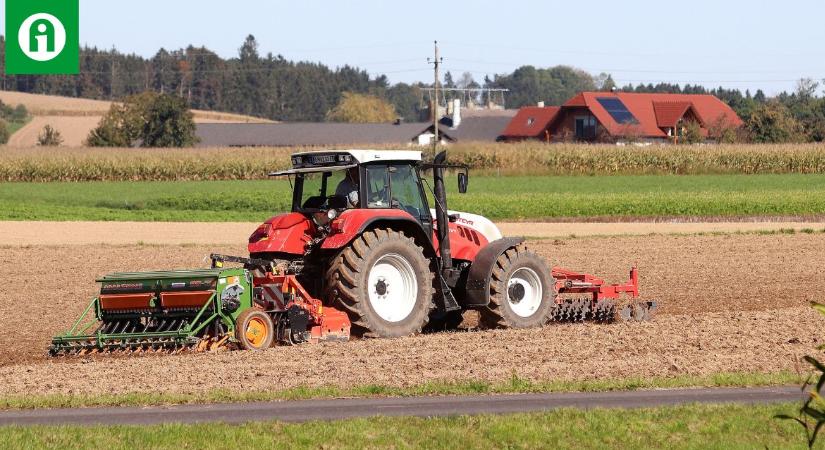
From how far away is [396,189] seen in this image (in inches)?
627

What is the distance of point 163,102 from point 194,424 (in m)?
84.7

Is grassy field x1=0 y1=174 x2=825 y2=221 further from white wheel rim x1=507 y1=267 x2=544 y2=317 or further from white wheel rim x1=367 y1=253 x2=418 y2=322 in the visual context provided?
white wheel rim x1=367 y1=253 x2=418 y2=322

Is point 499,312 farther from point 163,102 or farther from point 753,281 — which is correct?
point 163,102

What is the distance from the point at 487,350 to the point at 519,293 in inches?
108

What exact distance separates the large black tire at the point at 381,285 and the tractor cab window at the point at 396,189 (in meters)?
0.41

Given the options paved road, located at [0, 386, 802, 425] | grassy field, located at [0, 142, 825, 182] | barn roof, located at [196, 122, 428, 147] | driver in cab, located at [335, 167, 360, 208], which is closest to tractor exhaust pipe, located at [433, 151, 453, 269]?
driver in cab, located at [335, 167, 360, 208]

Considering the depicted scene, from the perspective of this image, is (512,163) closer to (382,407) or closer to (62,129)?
(382,407)

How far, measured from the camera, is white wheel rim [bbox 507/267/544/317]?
16.9 metres

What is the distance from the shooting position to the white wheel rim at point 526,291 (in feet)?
55.6

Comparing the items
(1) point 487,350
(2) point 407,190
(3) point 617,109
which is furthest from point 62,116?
(1) point 487,350

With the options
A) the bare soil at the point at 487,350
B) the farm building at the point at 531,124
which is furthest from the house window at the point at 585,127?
the bare soil at the point at 487,350

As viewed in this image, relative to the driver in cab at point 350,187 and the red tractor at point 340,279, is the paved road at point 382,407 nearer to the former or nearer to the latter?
the red tractor at point 340,279

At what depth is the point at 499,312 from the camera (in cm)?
1656

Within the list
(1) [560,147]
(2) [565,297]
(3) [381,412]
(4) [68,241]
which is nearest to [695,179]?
(1) [560,147]
